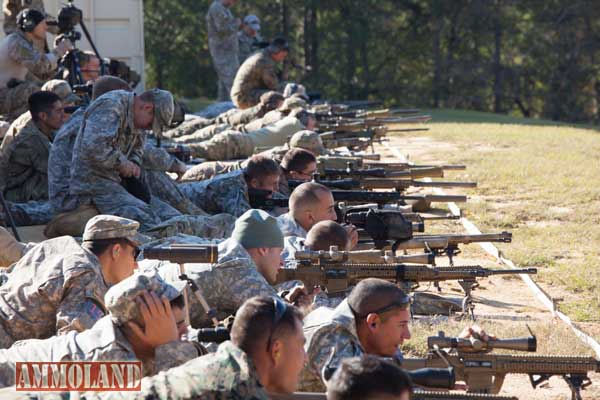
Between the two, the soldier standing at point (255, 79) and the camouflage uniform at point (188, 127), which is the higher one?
the soldier standing at point (255, 79)

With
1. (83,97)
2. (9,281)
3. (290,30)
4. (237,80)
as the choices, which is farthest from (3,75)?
(290,30)

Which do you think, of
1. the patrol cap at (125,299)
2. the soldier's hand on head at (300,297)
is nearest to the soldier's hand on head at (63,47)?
the soldier's hand on head at (300,297)

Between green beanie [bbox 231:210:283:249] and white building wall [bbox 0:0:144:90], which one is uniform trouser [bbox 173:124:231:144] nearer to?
white building wall [bbox 0:0:144:90]

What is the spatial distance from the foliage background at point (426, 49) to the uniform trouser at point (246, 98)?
38.6 feet

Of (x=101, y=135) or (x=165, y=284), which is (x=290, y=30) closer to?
(x=101, y=135)

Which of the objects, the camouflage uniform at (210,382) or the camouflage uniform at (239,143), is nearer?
the camouflage uniform at (210,382)

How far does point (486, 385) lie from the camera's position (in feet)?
15.1

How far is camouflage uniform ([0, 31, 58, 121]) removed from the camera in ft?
37.7

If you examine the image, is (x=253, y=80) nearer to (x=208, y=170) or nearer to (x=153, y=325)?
(x=208, y=170)

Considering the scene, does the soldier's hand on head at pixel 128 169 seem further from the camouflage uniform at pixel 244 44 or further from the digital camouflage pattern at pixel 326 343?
the camouflage uniform at pixel 244 44

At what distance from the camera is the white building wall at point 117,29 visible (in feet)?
59.5

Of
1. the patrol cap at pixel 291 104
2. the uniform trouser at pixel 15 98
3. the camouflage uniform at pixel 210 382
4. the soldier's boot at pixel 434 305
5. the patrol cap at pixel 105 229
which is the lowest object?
the soldier's boot at pixel 434 305

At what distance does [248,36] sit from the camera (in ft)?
72.8

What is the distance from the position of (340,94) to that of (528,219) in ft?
61.6
